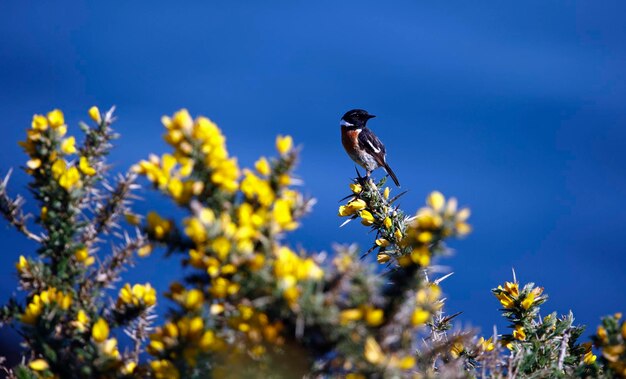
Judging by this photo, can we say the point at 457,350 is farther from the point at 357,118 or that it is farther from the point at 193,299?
the point at 357,118

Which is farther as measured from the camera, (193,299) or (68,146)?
(68,146)

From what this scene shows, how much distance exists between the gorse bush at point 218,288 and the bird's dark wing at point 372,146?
7856 millimetres

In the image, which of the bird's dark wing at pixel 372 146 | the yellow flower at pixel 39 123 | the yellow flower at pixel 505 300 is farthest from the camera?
the bird's dark wing at pixel 372 146

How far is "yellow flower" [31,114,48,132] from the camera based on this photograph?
9.41ft

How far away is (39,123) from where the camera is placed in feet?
9.43

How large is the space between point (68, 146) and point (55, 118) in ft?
0.45

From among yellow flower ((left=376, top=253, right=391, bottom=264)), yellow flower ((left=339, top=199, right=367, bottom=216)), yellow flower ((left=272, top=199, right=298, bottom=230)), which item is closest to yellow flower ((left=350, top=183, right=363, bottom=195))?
yellow flower ((left=339, top=199, right=367, bottom=216))

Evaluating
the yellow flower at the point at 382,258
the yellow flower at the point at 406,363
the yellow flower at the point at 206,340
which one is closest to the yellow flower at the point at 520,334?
the yellow flower at the point at 382,258

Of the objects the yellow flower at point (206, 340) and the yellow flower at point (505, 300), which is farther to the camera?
the yellow flower at point (505, 300)

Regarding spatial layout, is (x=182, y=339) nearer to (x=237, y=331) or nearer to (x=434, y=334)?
(x=237, y=331)

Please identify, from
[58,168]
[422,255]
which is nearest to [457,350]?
[422,255]

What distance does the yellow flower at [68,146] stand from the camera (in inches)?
115

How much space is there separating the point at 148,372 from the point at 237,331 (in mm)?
563

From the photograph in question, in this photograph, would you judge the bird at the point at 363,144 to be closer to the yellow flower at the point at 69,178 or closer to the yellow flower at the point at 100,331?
the yellow flower at the point at 69,178
